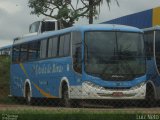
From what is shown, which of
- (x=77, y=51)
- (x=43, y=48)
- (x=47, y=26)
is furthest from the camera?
(x=47, y=26)

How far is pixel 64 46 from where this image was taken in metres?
22.0

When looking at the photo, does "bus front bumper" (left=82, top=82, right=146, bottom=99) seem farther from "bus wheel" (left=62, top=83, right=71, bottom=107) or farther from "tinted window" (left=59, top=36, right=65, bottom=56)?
"tinted window" (left=59, top=36, right=65, bottom=56)

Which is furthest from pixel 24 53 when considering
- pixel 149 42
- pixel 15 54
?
pixel 149 42

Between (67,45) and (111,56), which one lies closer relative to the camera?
(111,56)

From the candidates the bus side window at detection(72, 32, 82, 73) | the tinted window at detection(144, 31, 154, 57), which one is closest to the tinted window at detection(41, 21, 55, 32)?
the tinted window at detection(144, 31, 154, 57)

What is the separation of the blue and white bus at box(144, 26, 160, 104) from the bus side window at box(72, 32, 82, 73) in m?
2.97

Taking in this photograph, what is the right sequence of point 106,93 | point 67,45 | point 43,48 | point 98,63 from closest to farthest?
point 106,93
point 98,63
point 67,45
point 43,48

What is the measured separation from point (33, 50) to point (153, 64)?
5232mm

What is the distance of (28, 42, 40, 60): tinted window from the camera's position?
81.9 feet

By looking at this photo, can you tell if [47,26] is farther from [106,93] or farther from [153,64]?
[106,93]

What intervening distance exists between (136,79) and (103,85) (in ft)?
4.26

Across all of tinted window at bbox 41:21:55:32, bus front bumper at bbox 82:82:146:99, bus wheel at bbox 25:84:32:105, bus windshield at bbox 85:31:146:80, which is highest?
tinted window at bbox 41:21:55:32

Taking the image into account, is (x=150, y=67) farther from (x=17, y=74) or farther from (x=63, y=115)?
(x=63, y=115)

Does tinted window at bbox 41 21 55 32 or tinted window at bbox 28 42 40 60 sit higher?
tinted window at bbox 41 21 55 32
